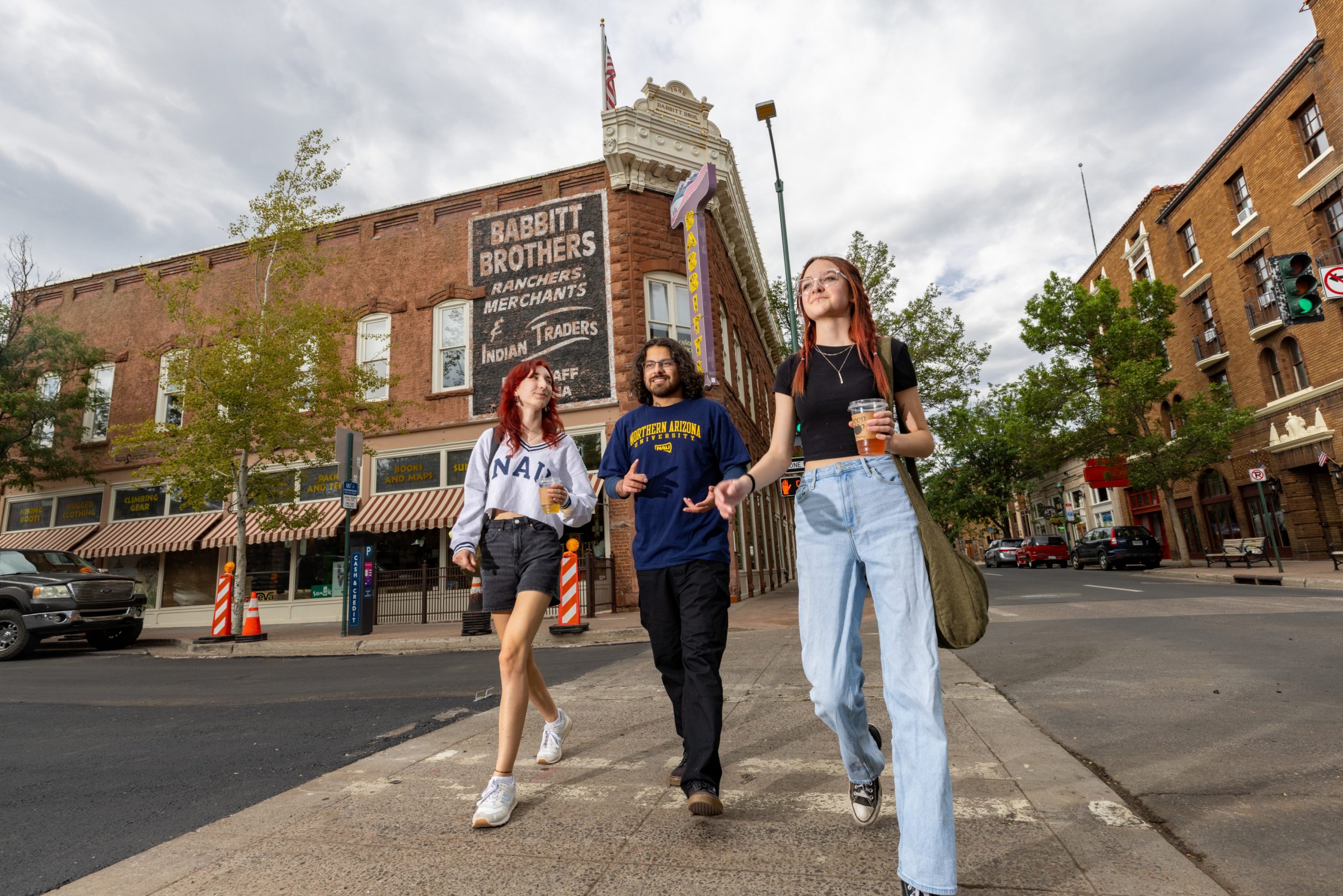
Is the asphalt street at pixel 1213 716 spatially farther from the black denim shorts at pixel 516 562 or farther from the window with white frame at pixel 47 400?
the window with white frame at pixel 47 400

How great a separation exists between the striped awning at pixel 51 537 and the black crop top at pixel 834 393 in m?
23.7

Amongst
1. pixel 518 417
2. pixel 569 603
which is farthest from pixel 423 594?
pixel 518 417

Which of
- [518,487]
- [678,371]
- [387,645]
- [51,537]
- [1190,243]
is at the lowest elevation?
[387,645]

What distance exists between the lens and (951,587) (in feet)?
7.01

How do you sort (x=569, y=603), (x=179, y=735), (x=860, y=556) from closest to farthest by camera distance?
(x=860, y=556), (x=179, y=735), (x=569, y=603)

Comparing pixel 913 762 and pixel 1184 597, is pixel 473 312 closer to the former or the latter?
pixel 1184 597

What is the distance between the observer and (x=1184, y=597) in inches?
467

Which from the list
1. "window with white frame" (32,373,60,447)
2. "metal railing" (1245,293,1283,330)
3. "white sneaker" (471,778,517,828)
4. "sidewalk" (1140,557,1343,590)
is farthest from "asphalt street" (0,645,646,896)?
"metal railing" (1245,293,1283,330)

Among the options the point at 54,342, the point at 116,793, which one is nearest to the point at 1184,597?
the point at 116,793

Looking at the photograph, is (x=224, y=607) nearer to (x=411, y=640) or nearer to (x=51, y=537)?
(x=411, y=640)

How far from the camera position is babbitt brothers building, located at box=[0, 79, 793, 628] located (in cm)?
1625

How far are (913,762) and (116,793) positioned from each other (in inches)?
152

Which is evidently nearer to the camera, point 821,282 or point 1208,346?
point 821,282

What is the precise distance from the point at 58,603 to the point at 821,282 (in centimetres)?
1366
